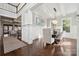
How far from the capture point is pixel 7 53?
6.42ft

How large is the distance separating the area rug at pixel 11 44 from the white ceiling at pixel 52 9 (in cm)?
60

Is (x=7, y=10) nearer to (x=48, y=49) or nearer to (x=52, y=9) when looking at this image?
(x=52, y=9)

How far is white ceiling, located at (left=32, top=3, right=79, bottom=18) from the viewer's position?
1934mm

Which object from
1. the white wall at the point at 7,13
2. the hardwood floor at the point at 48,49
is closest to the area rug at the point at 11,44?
the hardwood floor at the point at 48,49

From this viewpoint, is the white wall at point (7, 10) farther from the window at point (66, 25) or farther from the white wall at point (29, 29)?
the window at point (66, 25)

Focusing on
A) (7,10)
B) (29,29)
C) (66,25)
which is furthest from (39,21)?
(7,10)

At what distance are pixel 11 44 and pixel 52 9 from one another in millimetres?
922

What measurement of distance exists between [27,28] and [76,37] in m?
0.85

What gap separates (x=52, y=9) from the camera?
196cm

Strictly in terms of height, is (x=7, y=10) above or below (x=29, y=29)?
above

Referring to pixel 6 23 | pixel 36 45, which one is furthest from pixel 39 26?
pixel 6 23

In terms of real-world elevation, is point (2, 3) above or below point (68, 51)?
above

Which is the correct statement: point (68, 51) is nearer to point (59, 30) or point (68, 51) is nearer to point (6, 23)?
point (59, 30)

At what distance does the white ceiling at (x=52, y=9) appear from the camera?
193 centimetres
